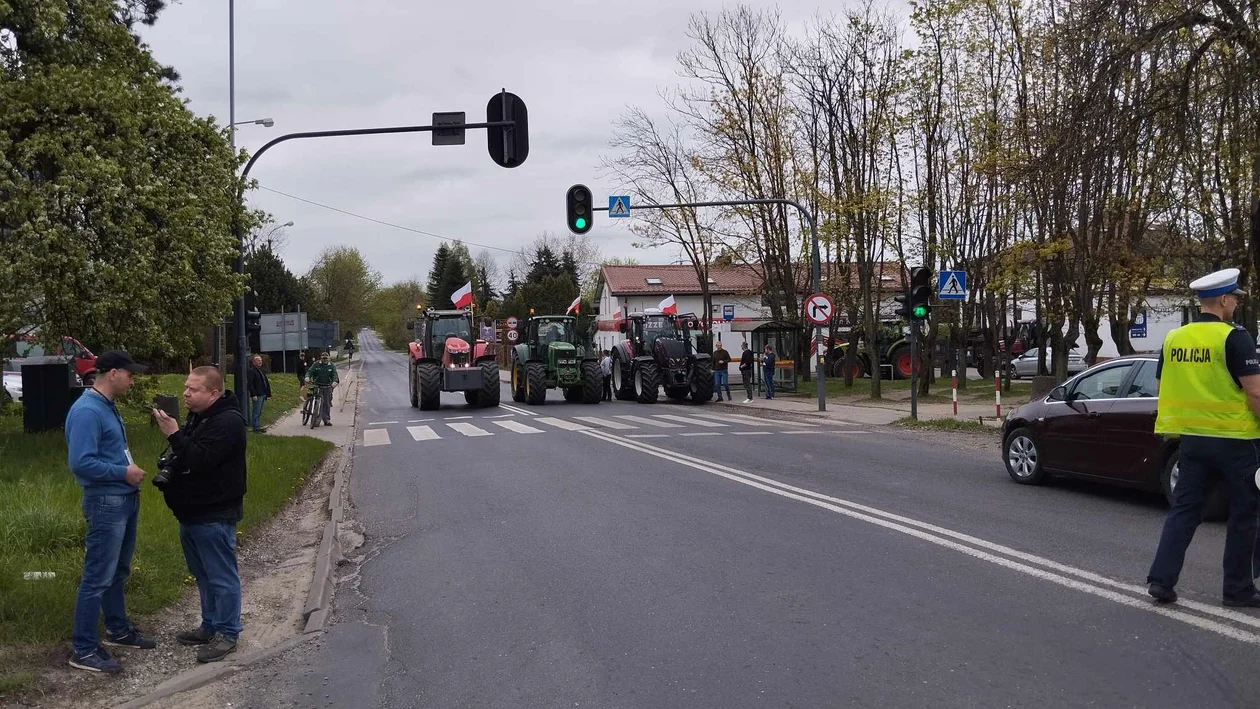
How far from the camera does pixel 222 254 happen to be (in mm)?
14492

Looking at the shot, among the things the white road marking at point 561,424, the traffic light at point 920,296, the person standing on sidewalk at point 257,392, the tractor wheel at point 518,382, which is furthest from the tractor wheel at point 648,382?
the person standing on sidewalk at point 257,392

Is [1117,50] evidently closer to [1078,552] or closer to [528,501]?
[1078,552]

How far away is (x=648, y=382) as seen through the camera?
95.0ft

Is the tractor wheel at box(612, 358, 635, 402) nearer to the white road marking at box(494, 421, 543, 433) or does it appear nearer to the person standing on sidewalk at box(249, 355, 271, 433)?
the white road marking at box(494, 421, 543, 433)

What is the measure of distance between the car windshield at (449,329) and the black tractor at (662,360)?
4808mm

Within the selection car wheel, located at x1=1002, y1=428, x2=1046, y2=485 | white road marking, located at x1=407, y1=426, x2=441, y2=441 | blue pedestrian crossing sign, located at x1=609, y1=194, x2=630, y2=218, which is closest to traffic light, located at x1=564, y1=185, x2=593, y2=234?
blue pedestrian crossing sign, located at x1=609, y1=194, x2=630, y2=218

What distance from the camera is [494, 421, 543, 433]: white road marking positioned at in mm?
20684

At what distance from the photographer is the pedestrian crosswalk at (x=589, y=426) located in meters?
19.6

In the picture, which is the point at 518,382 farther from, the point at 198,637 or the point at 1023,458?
the point at 198,637

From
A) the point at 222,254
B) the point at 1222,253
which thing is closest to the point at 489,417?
the point at 222,254

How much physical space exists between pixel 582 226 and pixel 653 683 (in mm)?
16691

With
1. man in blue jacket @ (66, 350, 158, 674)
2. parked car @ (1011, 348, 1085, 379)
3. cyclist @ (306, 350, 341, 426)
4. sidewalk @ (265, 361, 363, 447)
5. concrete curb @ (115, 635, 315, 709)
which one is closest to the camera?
concrete curb @ (115, 635, 315, 709)

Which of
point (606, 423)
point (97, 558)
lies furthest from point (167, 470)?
point (606, 423)

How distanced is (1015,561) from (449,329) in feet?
78.5
